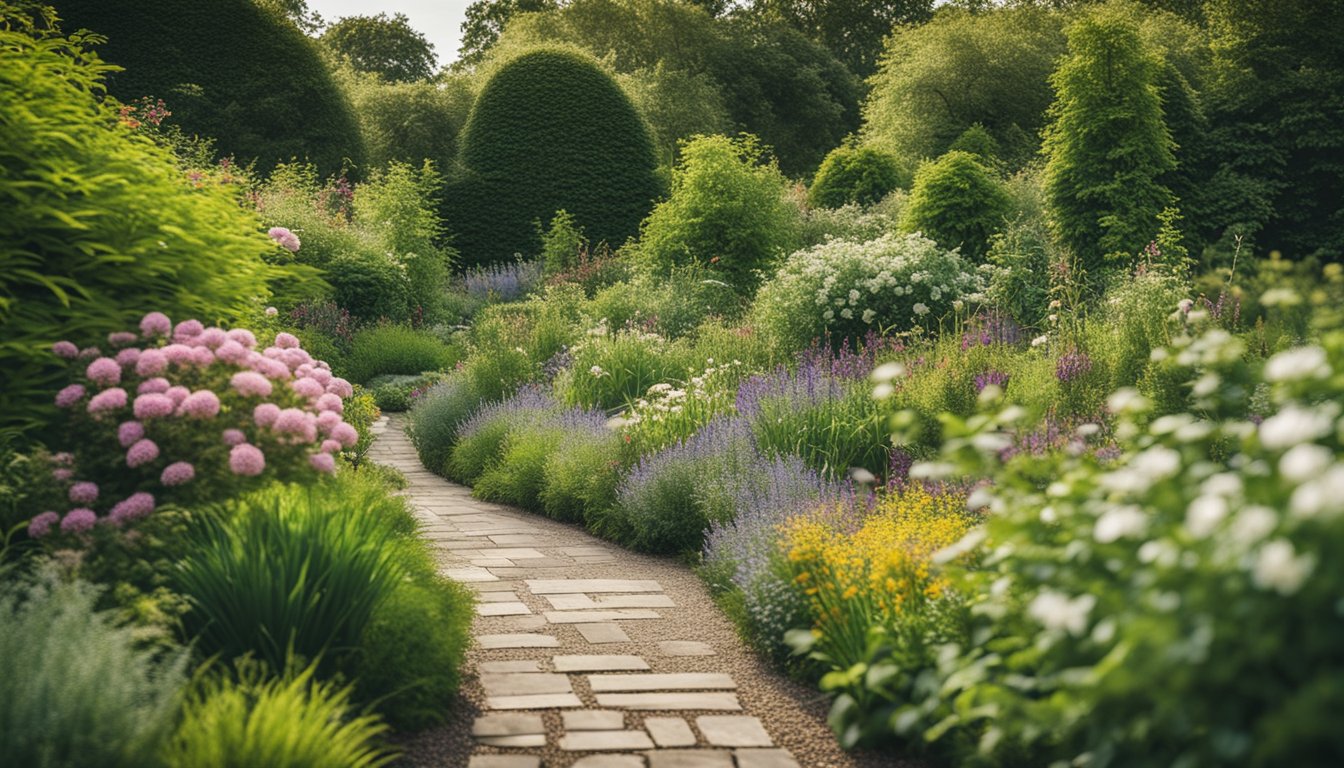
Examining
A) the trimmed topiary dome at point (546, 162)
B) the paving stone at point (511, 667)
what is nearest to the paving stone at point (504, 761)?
the paving stone at point (511, 667)

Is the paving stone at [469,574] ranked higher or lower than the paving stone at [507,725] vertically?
lower

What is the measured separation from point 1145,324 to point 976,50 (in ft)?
68.5

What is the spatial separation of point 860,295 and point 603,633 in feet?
19.4

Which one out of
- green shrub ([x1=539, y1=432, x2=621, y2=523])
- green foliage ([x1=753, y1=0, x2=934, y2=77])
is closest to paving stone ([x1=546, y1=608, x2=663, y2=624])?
green shrub ([x1=539, y1=432, x2=621, y2=523])

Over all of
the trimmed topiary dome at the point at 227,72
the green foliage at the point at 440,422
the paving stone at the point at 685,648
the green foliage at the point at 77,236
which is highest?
the trimmed topiary dome at the point at 227,72

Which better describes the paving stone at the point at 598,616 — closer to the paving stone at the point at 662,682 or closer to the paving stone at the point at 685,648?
the paving stone at the point at 685,648

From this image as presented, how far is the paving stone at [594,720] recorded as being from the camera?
11.3 ft

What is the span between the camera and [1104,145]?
48.9ft

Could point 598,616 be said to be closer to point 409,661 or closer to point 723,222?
point 409,661

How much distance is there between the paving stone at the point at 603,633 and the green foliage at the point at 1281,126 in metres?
18.4

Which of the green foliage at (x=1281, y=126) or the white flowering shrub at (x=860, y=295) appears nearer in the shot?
the white flowering shrub at (x=860, y=295)

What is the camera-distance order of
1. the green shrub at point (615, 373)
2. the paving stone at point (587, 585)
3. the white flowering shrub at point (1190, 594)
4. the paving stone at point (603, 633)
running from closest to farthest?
the white flowering shrub at point (1190, 594)
the paving stone at point (603, 633)
the paving stone at point (587, 585)
the green shrub at point (615, 373)

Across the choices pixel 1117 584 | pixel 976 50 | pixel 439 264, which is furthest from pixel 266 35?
pixel 1117 584

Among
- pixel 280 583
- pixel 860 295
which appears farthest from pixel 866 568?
pixel 860 295
